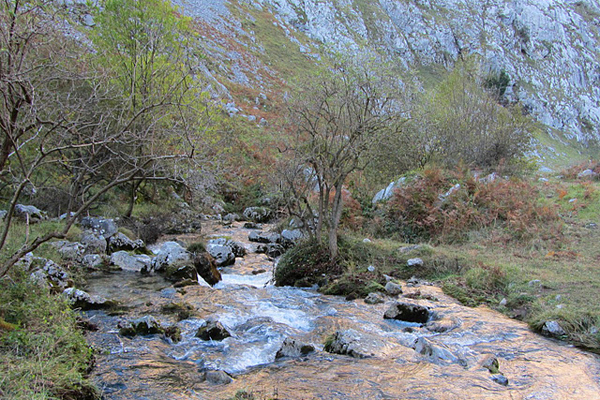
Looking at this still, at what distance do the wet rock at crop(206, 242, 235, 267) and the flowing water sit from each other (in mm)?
3593

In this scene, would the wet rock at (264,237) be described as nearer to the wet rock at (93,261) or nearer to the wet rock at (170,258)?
the wet rock at (170,258)

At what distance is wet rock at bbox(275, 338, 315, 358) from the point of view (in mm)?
6324

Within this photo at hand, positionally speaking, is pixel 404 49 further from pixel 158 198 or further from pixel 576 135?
pixel 158 198

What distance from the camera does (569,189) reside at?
54.6ft

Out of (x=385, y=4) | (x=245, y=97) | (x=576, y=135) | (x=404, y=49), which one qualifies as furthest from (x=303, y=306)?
(x=385, y=4)

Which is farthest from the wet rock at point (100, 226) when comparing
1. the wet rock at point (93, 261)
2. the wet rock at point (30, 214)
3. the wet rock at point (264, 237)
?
the wet rock at point (264, 237)

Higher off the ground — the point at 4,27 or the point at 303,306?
the point at 4,27

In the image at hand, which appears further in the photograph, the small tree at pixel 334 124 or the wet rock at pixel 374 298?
the small tree at pixel 334 124

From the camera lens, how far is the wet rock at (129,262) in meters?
11.7

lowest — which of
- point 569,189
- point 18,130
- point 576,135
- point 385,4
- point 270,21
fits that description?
point 569,189

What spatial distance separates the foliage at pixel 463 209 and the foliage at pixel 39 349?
38.2 ft

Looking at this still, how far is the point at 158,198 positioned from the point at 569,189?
19307 mm

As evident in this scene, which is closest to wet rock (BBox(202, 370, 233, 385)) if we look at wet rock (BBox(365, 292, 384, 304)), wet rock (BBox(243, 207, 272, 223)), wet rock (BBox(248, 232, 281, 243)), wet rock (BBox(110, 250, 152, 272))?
wet rock (BBox(365, 292, 384, 304))

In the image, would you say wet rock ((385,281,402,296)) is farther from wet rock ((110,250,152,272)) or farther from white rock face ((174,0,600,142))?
white rock face ((174,0,600,142))
